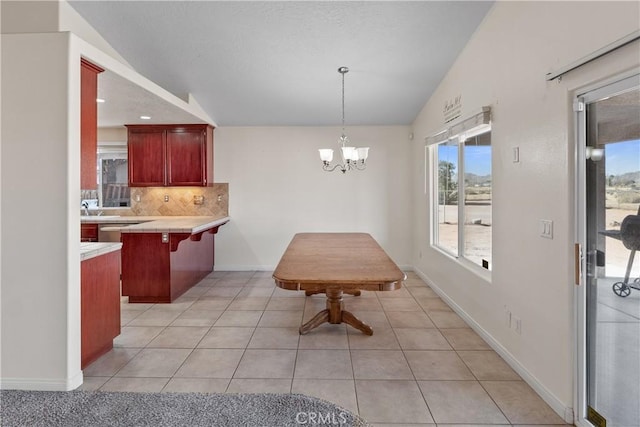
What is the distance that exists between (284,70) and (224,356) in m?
2.90

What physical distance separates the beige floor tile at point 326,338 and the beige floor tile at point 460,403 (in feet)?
2.59

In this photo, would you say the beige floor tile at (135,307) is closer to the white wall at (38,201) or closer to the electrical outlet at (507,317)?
the white wall at (38,201)

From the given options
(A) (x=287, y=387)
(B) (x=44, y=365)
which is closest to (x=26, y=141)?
(B) (x=44, y=365)

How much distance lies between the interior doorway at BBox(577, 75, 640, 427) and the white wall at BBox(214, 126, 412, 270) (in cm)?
363

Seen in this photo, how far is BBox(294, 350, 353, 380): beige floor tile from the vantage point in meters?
2.37

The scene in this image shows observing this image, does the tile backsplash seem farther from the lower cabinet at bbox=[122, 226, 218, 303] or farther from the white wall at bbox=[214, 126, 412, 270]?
the lower cabinet at bbox=[122, 226, 218, 303]

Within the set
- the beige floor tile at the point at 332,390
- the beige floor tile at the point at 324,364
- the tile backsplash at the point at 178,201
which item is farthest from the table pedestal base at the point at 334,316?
the tile backsplash at the point at 178,201

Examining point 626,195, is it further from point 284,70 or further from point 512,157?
point 284,70

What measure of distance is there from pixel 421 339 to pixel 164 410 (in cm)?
202

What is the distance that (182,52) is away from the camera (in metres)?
3.40

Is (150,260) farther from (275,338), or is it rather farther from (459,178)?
(459,178)

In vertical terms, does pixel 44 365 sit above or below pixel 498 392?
above

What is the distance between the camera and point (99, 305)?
2594 mm

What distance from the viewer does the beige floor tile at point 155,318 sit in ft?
11.0
